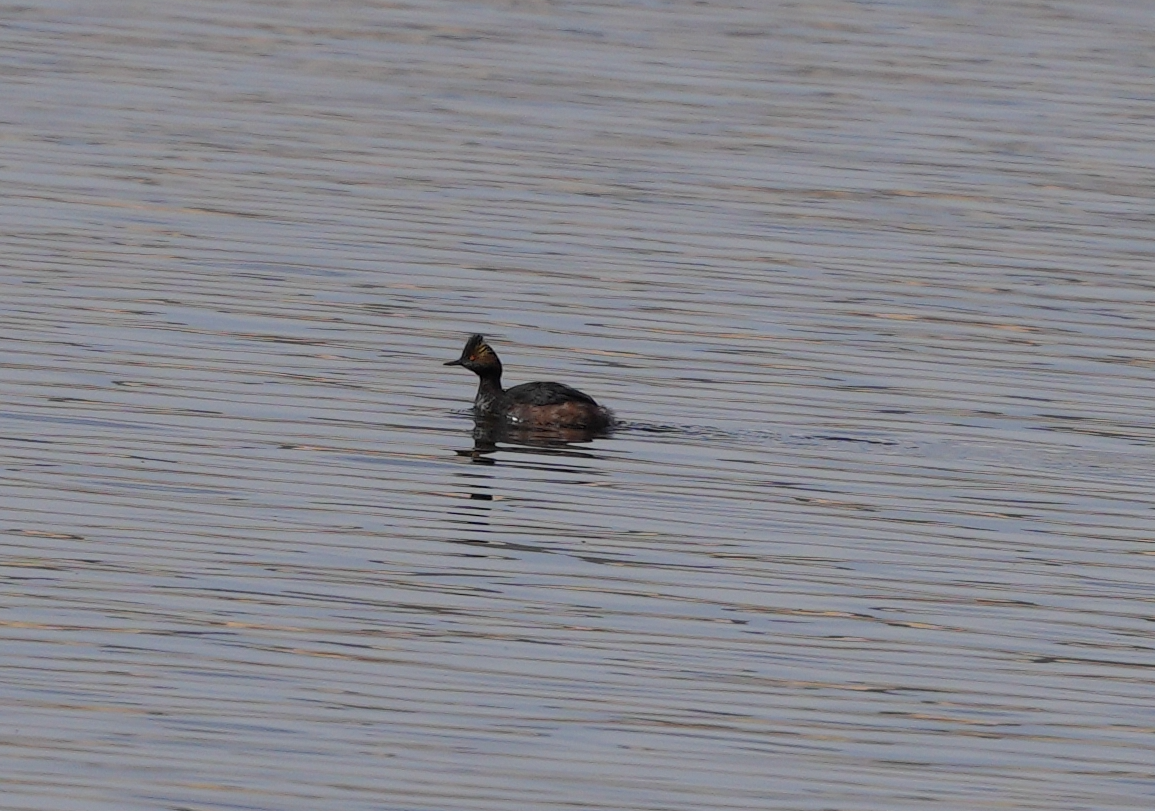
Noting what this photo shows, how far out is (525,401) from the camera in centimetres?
1875

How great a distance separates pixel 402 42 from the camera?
42.5 metres

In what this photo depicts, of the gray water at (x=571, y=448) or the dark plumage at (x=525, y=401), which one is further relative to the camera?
the dark plumage at (x=525, y=401)

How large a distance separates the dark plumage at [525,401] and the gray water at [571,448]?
0.79 ft

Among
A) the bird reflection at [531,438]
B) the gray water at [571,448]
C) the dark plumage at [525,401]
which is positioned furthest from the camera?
the dark plumage at [525,401]

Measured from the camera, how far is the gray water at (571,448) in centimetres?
1122

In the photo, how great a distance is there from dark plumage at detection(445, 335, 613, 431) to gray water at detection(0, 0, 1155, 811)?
0.24 metres

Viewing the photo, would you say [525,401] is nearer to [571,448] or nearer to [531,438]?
[531,438]

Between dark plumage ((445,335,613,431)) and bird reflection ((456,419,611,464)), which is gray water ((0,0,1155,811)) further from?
dark plumage ((445,335,613,431))

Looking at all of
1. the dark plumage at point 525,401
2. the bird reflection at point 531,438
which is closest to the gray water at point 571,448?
the bird reflection at point 531,438

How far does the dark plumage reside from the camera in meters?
18.3

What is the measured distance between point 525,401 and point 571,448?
0.90 meters

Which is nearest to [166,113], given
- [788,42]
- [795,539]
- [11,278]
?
[11,278]

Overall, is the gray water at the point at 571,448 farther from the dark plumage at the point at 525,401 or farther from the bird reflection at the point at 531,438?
the dark plumage at the point at 525,401

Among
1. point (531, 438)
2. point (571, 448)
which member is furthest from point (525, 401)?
point (571, 448)
